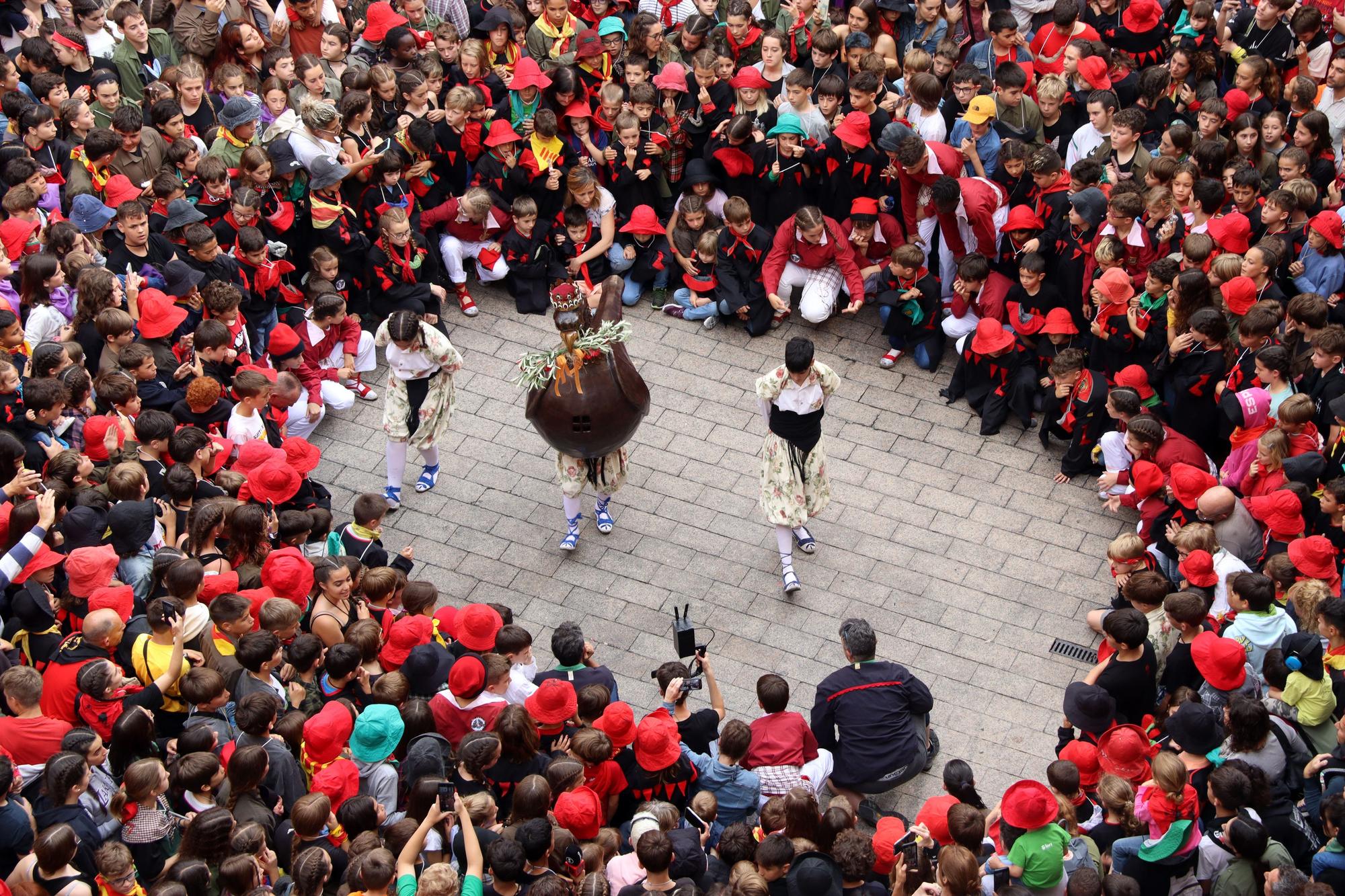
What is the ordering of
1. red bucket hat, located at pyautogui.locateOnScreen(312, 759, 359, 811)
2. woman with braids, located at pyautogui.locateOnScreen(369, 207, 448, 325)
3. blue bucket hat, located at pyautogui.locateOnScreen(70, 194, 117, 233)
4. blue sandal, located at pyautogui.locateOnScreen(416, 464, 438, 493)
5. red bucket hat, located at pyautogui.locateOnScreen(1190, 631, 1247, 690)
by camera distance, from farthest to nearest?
woman with braids, located at pyautogui.locateOnScreen(369, 207, 448, 325), blue sandal, located at pyautogui.locateOnScreen(416, 464, 438, 493), blue bucket hat, located at pyautogui.locateOnScreen(70, 194, 117, 233), red bucket hat, located at pyautogui.locateOnScreen(1190, 631, 1247, 690), red bucket hat, located at pyautogui.locateOnScreen(312, 759, 359, 811)

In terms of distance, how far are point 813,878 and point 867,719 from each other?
1652 mm

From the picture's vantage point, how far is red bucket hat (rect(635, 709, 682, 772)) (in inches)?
315

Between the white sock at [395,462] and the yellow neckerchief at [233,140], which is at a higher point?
the yellow neckerchief at [233,140]

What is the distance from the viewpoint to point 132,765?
24.1 feet

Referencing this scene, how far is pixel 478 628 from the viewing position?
344 inches

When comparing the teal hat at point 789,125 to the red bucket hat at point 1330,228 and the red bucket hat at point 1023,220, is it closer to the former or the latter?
the red bucket hat at point 1023,220

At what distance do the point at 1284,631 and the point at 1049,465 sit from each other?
9.35 feet

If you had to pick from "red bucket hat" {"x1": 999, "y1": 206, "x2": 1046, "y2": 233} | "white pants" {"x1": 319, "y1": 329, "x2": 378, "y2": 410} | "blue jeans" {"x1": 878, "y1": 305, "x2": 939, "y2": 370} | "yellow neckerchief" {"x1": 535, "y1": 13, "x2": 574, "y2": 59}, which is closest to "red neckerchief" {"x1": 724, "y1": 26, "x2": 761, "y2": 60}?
"yellow neckerchief" {"x1": 535, "y1": 13, "x2": 574, "y2": 59}

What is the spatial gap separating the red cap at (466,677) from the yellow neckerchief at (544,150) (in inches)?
203

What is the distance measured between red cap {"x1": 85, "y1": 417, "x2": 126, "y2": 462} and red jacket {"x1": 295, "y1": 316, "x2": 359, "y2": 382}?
6.91ft

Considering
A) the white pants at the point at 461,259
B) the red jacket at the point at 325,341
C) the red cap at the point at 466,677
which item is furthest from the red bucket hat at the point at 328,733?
the white pants at the point at 461,259

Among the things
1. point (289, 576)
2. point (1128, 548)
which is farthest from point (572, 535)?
point (1128, 548)

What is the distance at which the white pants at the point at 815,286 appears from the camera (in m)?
12.1

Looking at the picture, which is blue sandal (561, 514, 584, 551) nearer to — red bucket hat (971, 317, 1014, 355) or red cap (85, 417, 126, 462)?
red cap (85, 417, 126, 462)
